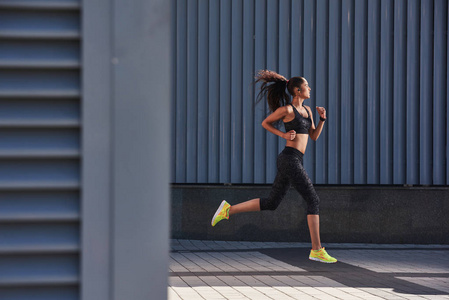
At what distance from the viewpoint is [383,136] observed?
34.6 ft

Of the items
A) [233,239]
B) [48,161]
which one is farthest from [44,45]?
[233,239]

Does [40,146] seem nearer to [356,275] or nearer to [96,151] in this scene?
[96,151]

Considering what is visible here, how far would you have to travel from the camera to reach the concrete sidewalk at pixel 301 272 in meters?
5.98

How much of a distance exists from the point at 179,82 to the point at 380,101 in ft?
9.67

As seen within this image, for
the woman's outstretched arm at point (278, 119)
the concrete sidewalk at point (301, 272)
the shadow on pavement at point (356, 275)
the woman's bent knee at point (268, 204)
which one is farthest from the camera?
the woman's bent knee at point (268, 204)

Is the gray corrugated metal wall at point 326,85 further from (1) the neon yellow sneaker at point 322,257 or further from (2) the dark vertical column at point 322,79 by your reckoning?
(1) the neon yellow sneaker at point 322,257

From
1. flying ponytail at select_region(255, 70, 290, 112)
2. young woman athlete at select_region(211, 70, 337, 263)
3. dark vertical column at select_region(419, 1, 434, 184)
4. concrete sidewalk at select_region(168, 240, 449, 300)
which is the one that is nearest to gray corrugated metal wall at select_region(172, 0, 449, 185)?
dark vertical column at select_region(419, 1, 434, 184)

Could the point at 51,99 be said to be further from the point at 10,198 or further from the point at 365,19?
the point at 365,19

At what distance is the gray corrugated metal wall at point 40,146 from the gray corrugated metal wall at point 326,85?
9.03 meters

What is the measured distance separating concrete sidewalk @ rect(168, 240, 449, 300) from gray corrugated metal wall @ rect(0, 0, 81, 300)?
4.15m

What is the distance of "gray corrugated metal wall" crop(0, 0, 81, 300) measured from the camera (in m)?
1.50

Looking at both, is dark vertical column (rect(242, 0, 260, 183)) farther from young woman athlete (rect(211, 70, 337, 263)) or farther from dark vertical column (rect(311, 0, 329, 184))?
young woman athlete (rect(211, 70, 337, 263))

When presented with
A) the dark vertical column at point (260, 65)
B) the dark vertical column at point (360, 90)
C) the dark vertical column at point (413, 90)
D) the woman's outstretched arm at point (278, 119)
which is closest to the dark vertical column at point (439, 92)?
the dark vertical column at point (413, 90)

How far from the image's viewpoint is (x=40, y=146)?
1521mm
